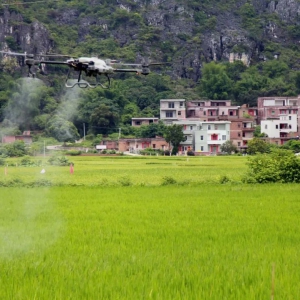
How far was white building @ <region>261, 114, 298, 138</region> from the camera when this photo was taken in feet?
164

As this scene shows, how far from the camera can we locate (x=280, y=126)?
165 feet

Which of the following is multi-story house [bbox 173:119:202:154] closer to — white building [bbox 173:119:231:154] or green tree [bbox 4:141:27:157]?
white building [bbox 173:119:231:154]

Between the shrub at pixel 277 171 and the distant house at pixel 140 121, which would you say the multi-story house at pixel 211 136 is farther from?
the shrub at pixel 277 171

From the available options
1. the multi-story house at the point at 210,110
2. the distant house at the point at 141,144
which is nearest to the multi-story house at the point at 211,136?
the distant house at the point at 141,144

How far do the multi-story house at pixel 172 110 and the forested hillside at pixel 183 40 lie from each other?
102 cm

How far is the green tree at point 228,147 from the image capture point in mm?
45156

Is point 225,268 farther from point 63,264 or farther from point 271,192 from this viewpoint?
point 271,192

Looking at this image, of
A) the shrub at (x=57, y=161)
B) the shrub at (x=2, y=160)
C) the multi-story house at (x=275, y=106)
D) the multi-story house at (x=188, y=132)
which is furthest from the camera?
the multi-story house at (x=275, y=106)

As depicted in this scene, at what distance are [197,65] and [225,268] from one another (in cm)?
6664

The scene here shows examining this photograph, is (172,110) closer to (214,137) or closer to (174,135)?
(214,137)

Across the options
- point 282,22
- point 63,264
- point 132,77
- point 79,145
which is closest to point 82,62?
point 63,264

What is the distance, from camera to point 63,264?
244 inches

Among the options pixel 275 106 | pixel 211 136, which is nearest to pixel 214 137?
pixel 211 136

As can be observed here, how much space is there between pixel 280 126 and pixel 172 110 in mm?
8811
